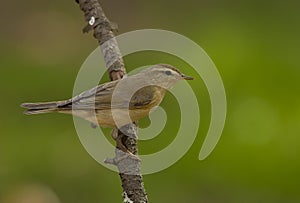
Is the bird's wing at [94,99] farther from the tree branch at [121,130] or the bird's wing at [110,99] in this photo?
the tree branch at [121,130]

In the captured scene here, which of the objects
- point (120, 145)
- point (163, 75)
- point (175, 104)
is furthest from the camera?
point (175, 104)

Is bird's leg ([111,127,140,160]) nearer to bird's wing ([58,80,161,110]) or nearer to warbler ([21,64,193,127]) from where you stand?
warbler ([21,64,193,127])

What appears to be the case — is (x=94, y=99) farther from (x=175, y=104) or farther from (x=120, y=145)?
(x=175, y=104)

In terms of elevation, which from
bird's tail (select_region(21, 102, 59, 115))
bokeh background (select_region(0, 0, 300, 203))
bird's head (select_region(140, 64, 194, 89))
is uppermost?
bokeh background (select_region(0, 0, 300, 203))

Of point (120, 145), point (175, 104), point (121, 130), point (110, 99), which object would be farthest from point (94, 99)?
point (175, 104)

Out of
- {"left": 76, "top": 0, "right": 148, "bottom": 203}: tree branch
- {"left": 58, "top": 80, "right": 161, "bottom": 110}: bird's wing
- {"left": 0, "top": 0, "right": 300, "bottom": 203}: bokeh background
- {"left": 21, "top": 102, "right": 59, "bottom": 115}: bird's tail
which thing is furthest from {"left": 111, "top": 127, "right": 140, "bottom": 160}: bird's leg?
{"left": 0, "top": 0, "right": 300, "bottom": 203}: bokeh background
